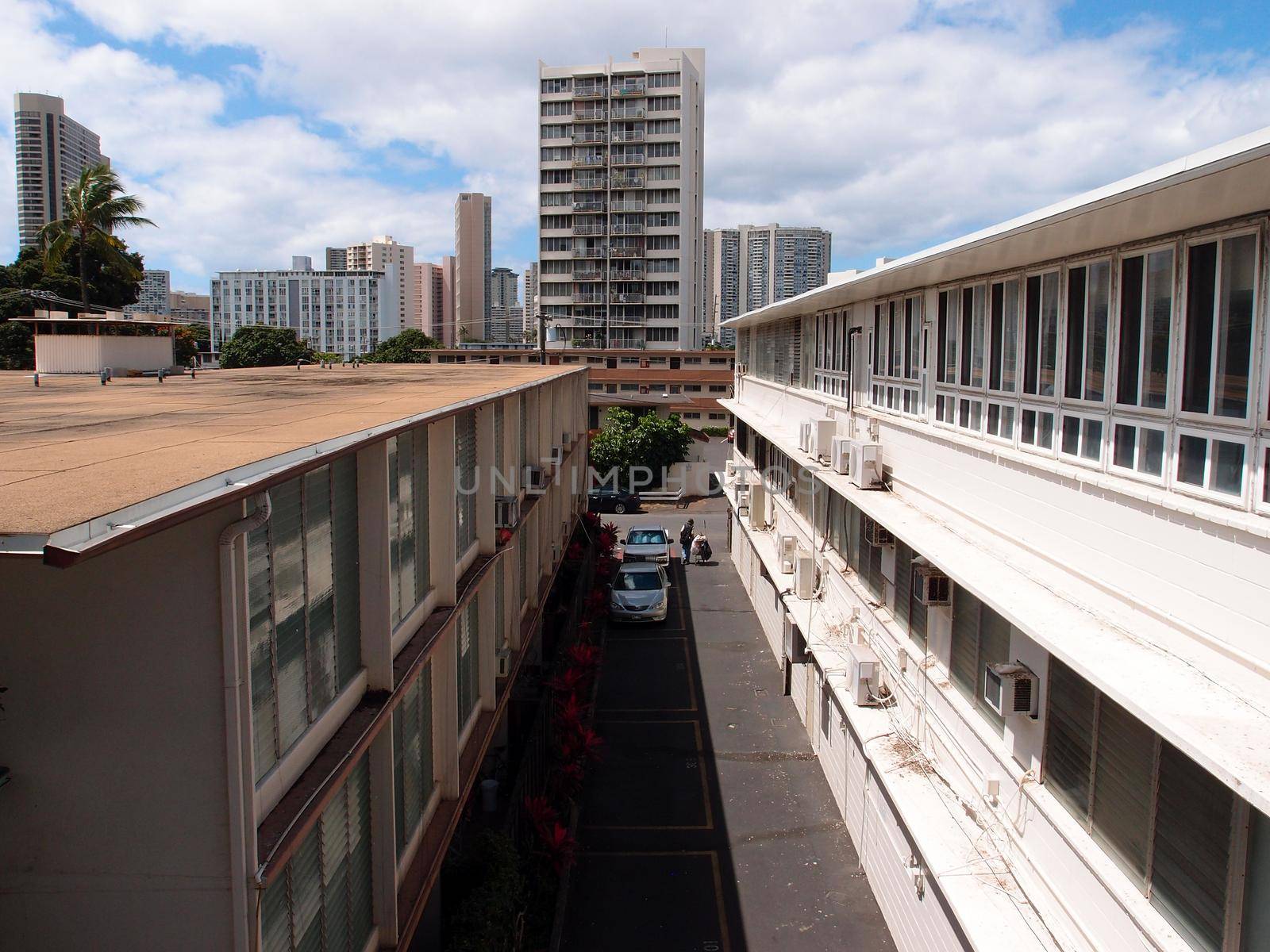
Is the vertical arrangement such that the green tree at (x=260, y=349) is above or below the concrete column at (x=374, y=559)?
above

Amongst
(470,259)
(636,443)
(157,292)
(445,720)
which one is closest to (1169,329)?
(445,720)

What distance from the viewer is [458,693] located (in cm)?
954

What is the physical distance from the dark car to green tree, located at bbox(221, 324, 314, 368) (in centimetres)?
3076

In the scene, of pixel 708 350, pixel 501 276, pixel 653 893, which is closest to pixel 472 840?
pixel 653 893

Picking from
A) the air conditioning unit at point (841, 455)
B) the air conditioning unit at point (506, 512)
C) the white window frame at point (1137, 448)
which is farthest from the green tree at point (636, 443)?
the white window frame at point (1137, 448)

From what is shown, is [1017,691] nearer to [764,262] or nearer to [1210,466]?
[1210,466]

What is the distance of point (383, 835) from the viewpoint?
21.1ft

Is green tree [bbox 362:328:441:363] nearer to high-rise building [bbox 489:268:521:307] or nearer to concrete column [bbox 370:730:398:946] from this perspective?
concrete column [bbox 370:730:398:946]

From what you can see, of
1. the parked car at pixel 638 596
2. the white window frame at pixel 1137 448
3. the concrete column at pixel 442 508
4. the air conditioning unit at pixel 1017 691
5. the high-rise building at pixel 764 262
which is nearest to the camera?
the white window frame at pixel 1137 448

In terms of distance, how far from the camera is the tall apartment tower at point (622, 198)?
67.1 m

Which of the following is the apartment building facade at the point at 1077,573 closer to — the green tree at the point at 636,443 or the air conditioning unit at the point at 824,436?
the air conditioning unit at the point at 824,436

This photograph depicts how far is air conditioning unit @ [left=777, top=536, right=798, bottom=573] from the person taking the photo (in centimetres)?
1722

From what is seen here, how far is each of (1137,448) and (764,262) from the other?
14634 centimetres

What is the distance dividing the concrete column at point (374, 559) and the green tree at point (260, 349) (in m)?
61.1
